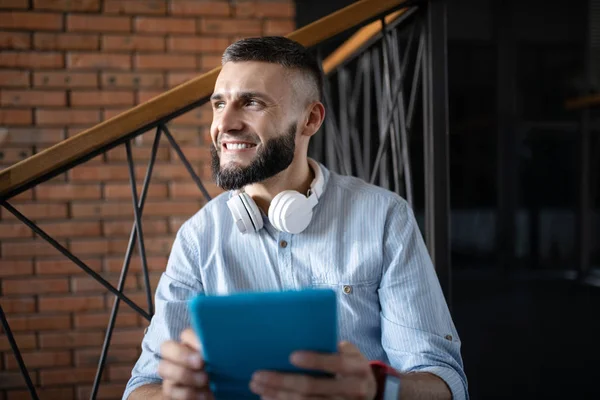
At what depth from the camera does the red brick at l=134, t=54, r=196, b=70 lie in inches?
103

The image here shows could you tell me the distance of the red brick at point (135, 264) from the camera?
2.62 meters

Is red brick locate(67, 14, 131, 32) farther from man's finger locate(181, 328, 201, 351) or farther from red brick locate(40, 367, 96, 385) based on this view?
man's finger locate(181, 328, 201, 351)

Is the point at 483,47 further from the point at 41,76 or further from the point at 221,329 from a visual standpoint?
the point at 221,329

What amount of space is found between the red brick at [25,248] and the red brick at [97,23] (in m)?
1.04

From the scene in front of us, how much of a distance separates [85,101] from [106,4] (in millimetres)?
478

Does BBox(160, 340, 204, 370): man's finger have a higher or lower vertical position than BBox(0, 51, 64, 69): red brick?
lower

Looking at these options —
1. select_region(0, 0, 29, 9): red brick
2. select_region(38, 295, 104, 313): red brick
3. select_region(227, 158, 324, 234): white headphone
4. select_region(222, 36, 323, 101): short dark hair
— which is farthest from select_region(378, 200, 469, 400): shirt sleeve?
select_region(0, 0, 29, 9): red brick

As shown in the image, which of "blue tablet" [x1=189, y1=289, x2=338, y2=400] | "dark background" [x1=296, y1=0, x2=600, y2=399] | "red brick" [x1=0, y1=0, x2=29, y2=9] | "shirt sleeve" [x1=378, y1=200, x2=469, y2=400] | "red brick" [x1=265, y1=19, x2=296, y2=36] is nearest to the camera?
"blue tablet" [x1=189, y1=289, x2=338, y2=400]

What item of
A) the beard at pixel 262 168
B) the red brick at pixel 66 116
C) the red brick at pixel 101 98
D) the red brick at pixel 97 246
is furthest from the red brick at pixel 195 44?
the beard at pixel 262 168

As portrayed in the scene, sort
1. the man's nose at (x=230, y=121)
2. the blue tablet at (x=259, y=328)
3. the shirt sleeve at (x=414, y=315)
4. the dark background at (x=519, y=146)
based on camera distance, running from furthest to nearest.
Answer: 1. the dark background at (x=519, y=146)
2. the man's nose at (x=230, y=121)
3. the shirt sleeve at (x=414, y=315)
4. the blue tablet at (x=259, y=328)

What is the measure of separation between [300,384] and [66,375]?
2.28m

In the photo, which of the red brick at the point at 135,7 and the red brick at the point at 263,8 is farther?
the red brick at the point at 263,8

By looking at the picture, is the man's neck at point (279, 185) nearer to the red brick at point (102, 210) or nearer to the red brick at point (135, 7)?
the red brick at point (102, 210)

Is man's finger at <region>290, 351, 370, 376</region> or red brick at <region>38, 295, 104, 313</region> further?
red brick at <region>38, 295, 104, 313</region>
